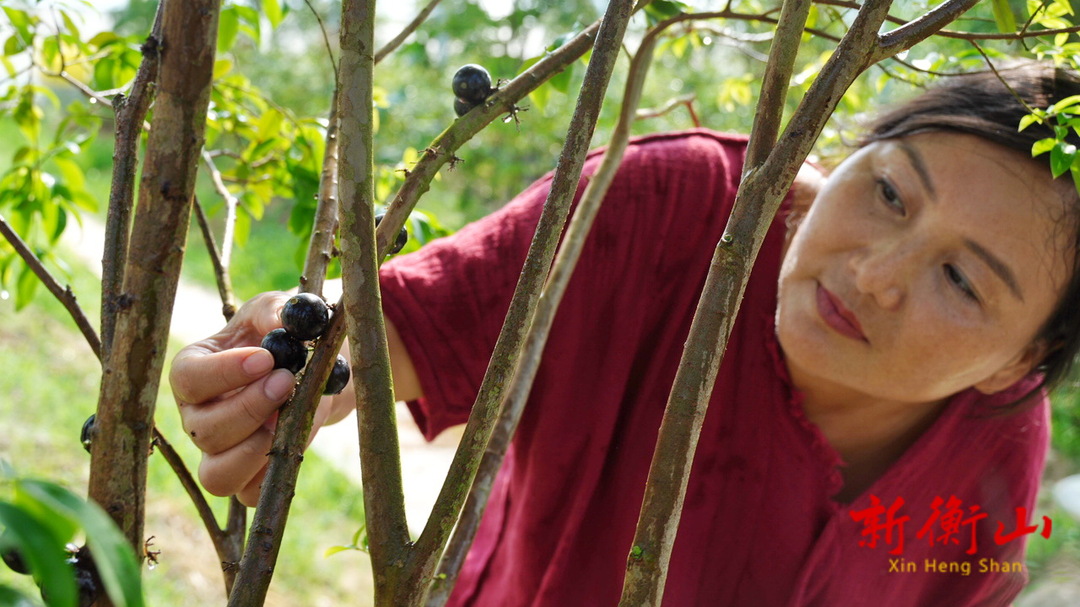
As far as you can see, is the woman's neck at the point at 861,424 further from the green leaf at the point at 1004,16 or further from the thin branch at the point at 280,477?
the thin branch at the point at 280,477

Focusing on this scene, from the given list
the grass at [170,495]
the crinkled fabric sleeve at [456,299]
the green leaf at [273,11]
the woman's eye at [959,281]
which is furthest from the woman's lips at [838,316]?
the grass at [170,495]

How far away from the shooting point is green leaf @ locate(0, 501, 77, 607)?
10.6 inches

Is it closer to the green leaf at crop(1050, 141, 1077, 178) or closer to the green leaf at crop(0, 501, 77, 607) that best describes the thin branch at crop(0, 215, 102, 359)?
the green leaf at crop(0, 501, 77, 607)

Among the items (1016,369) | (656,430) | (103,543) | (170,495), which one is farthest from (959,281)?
(170,495)

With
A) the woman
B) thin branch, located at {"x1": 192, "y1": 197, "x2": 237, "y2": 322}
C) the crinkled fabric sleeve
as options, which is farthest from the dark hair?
thin branch, located at {"x1": 192, "y1": 197, "x2": 237, "y2": 322}

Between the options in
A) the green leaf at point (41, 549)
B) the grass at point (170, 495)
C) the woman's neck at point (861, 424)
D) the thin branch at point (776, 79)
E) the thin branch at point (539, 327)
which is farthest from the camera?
the grass at point (170, 495)

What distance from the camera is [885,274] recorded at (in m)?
1.06

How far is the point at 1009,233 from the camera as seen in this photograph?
104cm

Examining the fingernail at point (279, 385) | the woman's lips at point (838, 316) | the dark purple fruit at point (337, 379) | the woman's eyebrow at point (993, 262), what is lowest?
the woman's lips at point (838, 316)

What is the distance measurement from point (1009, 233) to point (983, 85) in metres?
0.24

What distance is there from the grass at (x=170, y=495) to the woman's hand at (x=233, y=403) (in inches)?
75.7

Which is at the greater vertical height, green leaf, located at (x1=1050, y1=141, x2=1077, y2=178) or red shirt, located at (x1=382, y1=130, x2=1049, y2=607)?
green leaf, located at (x1=1050, y1=141, x2=1077, y2=178)

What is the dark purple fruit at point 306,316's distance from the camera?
60 centimetres

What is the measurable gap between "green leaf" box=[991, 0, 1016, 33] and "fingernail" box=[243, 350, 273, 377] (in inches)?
23.8
